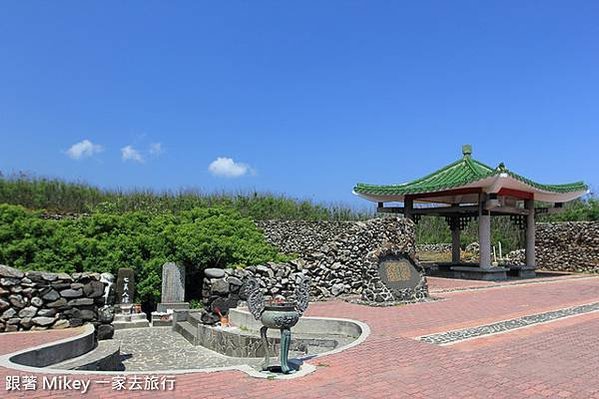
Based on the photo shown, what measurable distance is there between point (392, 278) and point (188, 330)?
4.69 metres

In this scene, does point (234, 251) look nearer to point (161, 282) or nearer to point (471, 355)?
point (161, 282)

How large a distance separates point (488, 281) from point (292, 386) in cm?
1372

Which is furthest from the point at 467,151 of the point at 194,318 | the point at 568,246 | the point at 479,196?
the point at 194,318

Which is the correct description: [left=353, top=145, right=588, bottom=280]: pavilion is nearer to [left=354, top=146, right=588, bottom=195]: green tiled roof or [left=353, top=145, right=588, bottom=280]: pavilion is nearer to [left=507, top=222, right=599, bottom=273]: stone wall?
[left=354, top=146, right=588, bottom=195]: green tiled roof

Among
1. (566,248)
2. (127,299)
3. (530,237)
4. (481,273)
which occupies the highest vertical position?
(530,237)

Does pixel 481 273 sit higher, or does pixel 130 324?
pixel 481 273

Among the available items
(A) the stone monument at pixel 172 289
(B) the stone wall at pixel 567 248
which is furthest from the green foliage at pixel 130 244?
(B) the stone wall at pixel 567 248

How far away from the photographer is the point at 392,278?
1122cm

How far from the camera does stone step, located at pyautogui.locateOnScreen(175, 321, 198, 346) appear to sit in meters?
9.52

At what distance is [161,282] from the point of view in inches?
474

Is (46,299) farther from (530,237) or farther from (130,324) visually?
(530,237)

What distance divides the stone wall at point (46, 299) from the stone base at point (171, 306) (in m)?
3.58

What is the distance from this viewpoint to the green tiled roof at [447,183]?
58.2 ft

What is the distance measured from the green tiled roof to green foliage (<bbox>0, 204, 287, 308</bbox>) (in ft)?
23.1
